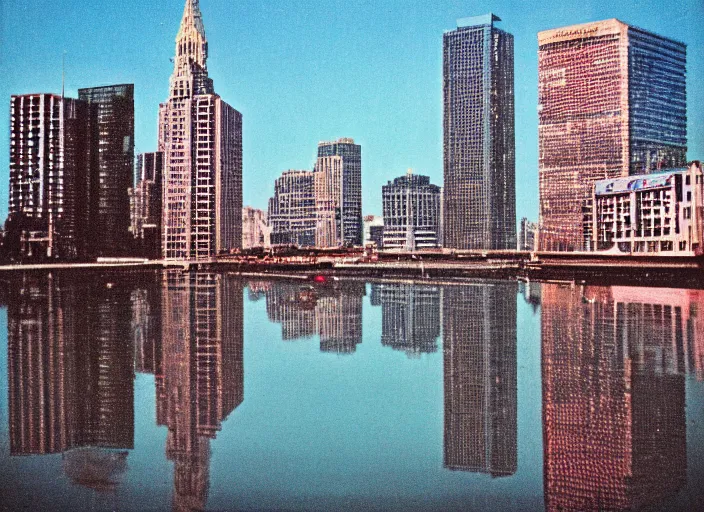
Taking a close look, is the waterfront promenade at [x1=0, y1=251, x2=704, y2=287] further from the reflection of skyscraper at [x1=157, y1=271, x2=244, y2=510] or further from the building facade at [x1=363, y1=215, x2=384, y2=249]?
the reflection of skyscraper at [x1=157, y1=271, x2=244, y2=510]

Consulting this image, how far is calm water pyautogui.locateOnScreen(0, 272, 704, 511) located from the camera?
3.92m

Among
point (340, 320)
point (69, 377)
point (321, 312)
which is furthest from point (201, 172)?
point (69, 377)

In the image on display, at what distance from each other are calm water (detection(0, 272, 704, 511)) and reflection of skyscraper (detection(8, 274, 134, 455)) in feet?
0.08

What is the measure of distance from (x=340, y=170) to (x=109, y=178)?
4312 millimetres

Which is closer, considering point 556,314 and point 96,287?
point 556,314

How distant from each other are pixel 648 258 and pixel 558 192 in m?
1.73

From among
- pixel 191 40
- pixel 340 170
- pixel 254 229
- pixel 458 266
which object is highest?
pixel 191 40

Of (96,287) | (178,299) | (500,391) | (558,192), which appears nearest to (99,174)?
(178,299)

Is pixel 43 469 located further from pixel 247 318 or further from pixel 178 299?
pixel 178 299

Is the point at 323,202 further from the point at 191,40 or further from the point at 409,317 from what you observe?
the point at 191,40

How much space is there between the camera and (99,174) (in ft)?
37.7

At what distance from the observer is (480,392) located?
5.50 meters

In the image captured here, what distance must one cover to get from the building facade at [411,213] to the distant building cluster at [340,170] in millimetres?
44

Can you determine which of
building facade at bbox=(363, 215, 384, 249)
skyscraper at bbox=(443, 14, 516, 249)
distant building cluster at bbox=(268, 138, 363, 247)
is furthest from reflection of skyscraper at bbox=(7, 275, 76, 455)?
skyscraper at bbox=(443, 14, 516, 249)
